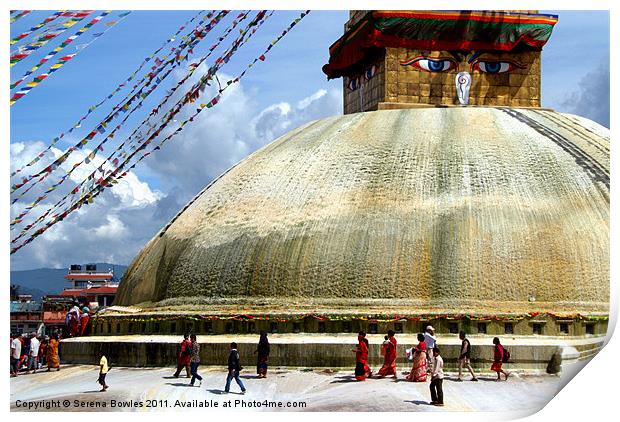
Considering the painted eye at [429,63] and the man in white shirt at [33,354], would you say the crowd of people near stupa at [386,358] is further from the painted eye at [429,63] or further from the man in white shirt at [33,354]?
the painted eye at [429,63]

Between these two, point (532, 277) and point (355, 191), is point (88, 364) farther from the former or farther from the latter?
point (532, 277)

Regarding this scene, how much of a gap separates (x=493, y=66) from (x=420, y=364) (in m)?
8.32

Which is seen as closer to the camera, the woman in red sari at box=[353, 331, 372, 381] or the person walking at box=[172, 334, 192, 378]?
the woman in red sari at box=[353, 331, 372, 381]

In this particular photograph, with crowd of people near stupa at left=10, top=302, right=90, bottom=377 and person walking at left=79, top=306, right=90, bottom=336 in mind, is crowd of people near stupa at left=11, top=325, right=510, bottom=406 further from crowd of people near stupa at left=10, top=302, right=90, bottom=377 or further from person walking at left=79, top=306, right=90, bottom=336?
person walking at left=79, top=306, right=90, bottom=336

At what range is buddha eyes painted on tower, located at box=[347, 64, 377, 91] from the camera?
64.3 feet

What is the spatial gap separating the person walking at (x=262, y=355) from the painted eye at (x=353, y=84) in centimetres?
806

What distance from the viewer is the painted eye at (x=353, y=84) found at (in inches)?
804

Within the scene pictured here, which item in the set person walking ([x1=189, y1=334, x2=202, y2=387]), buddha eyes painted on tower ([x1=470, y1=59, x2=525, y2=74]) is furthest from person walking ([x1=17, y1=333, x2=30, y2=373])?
buddha eyes painted on tower ([x1=470, y1=59, x2=525, y2=74])

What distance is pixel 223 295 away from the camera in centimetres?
1577

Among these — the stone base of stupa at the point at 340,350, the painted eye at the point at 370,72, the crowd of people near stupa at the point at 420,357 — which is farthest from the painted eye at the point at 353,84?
the crowd of people near stupa at the point at 420,357

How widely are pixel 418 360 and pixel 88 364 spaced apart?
5745 mm

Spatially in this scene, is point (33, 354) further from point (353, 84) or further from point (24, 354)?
point (353, 84)

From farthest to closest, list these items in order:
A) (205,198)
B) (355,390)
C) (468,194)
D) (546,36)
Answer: (546,36) < (205,198) < (468,194) < (355,390)

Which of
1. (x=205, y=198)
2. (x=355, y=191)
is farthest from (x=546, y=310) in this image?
(x=205, y=198)
